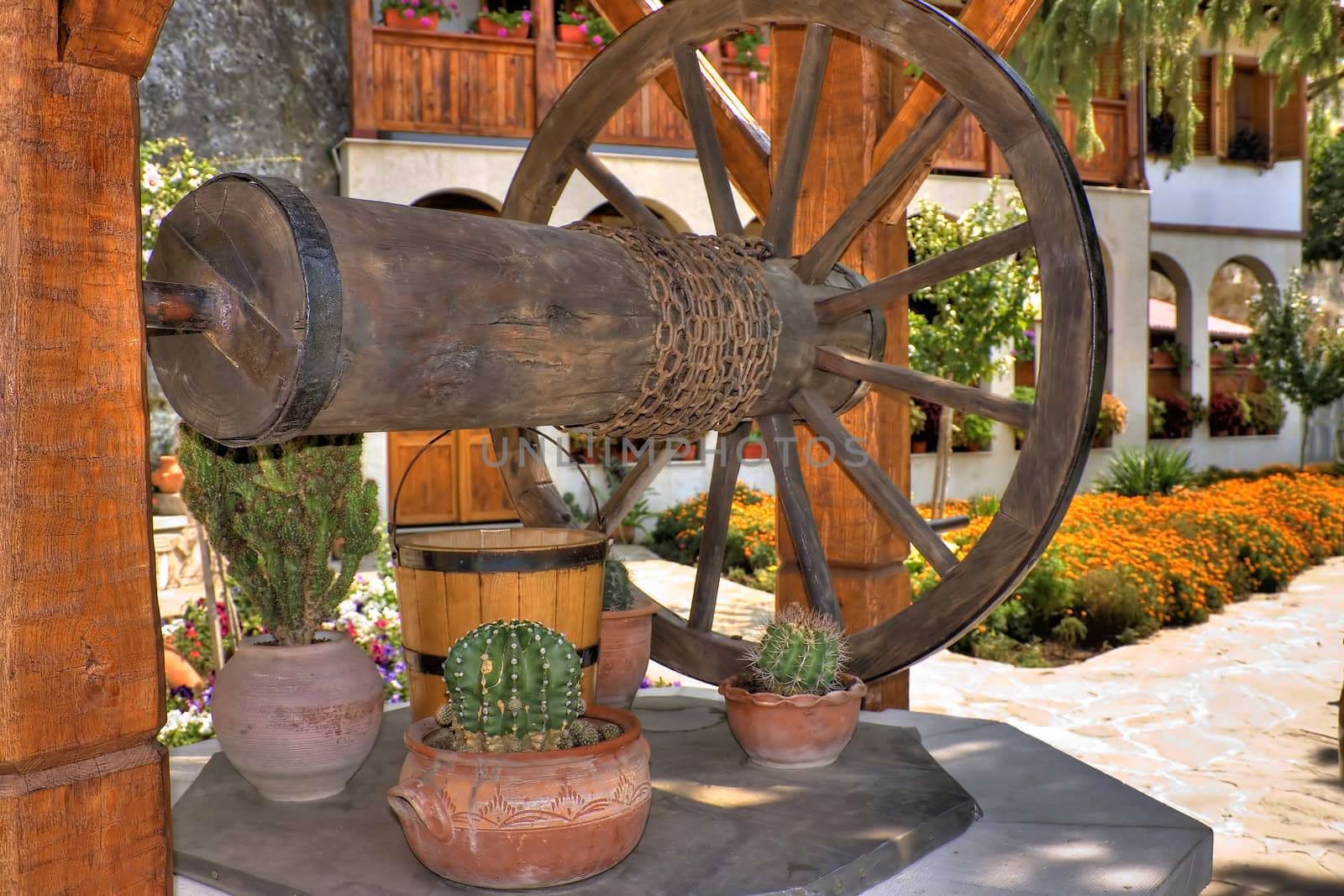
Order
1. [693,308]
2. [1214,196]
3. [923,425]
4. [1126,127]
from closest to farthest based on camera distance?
1. [693,308]
2. [923,425]
3. [1126,127]
4. [1214,196]

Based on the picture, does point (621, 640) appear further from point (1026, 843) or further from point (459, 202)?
point (459, 202)

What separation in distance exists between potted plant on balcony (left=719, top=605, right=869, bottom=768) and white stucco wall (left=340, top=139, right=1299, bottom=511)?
709cm

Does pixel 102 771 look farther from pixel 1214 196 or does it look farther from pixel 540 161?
pixel 1214 196

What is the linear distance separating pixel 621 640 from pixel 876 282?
116 cm

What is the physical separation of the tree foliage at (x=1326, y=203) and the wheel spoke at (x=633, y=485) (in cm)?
1700

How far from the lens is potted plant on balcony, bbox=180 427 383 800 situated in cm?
→ 260

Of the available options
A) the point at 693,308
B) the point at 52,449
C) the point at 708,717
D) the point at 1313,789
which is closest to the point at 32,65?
the point at 52,449

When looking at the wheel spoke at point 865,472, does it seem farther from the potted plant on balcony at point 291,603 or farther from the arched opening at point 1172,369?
the arched opening at point 1172,369

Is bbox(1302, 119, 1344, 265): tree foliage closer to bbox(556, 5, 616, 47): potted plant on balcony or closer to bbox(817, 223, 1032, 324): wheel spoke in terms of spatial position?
bbox(556, 5, 616, 47): potted plant on balcony

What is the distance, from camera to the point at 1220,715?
5766mm

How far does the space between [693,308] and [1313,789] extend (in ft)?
12.3

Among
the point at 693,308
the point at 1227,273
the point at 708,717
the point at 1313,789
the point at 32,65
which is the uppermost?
the point at 1227,273

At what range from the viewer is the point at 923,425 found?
1250 centimetres

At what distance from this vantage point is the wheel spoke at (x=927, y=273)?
2586 millimetres
